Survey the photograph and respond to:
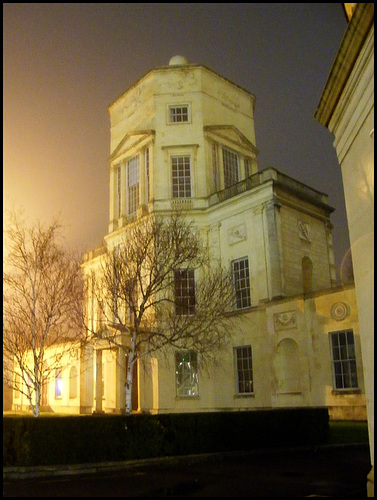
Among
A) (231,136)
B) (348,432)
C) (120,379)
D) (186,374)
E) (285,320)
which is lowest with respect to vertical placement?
(348,432)

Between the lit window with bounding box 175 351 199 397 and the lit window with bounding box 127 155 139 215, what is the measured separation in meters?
11.4

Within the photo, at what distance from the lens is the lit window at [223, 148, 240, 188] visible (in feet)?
119

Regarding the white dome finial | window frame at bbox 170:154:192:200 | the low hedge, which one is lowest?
the low hedge

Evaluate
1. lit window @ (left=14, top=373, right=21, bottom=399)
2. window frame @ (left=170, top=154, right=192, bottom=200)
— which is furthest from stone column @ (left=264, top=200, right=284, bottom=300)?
lit window @ (left=14, top=373, right=21, bottom=399)

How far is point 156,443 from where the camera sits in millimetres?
14625

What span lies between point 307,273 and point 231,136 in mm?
12131

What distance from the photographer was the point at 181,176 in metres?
35.0

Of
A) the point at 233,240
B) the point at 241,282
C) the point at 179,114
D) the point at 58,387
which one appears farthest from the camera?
the point at 58,387

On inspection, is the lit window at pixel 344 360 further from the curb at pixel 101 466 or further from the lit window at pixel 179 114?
the lit window at pixel 179 114

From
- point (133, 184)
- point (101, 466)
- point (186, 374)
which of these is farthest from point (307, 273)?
point (101, 466)

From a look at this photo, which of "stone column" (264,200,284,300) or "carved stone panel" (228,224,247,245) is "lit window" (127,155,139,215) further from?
"stone column" (264,200,284,300)

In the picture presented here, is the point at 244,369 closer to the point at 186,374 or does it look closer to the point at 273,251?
the point at 186,374

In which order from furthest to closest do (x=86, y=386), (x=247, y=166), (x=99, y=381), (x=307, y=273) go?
(x=247, y=166)
(x=86, y=386)
(x=99, y=381)
(x=307, y=273)

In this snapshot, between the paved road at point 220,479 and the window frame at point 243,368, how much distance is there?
13.0 meters
